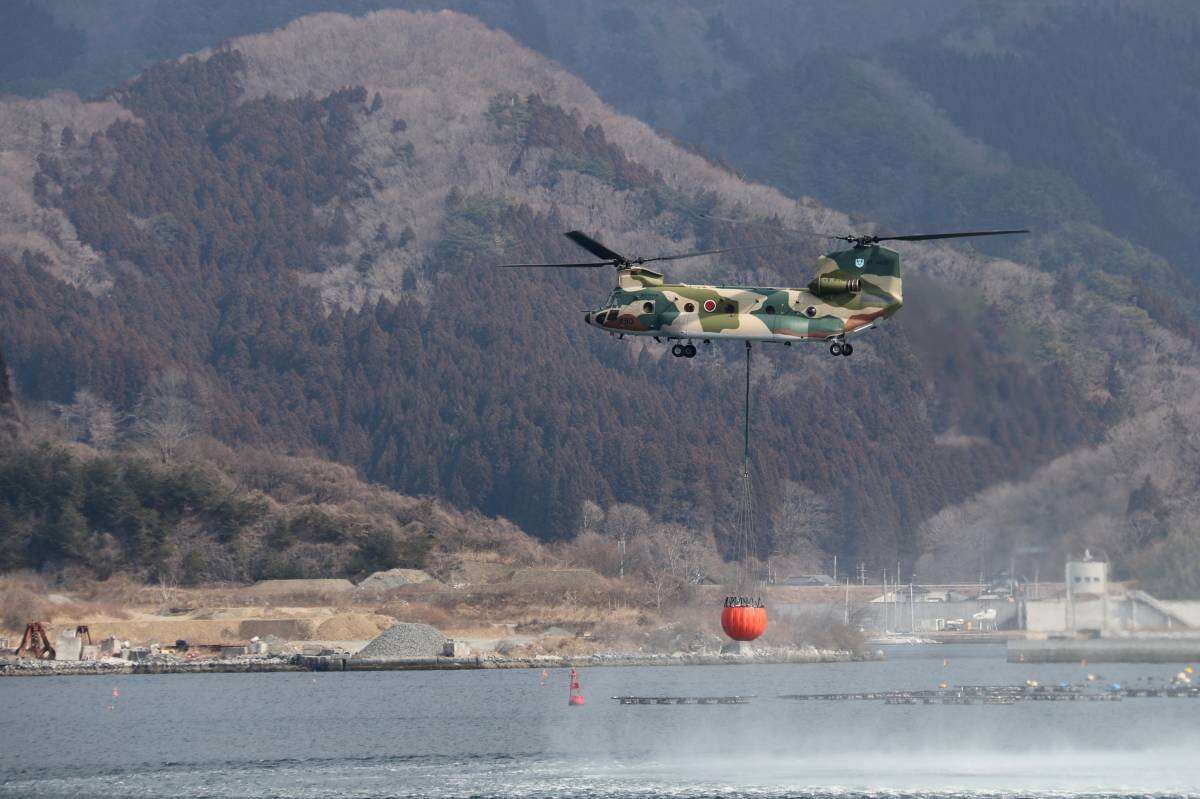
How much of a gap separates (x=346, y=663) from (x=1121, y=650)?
53.1m

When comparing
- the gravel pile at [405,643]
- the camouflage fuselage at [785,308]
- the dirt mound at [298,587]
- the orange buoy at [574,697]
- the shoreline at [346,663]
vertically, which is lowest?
the orange buoy at [574,697]

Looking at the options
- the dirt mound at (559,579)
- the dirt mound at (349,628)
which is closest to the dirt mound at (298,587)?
the dirt mound at (349,628)

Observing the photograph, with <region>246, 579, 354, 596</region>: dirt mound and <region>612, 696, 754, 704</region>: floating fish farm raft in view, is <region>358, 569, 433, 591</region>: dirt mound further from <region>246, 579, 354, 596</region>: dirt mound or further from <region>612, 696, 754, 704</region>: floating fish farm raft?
<region>612, 696, 754, 704</region>: floating fish farm raft

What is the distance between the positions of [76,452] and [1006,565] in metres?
108

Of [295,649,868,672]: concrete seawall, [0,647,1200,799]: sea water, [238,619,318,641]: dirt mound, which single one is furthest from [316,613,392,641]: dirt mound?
[0,647,1200,799]: sea water

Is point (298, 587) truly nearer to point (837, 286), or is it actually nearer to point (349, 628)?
point (349, 628)

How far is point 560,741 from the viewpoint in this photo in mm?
85625

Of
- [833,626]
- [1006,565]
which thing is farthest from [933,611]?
[1006,565]

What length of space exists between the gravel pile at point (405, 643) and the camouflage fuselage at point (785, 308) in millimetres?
88094

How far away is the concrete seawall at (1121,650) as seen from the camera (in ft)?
342

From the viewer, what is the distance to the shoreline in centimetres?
12938

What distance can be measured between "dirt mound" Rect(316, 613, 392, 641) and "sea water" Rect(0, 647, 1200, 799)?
75.4 ft

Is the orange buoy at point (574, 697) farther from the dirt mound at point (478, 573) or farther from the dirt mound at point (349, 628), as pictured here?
the dirt mound at point (478, 573)

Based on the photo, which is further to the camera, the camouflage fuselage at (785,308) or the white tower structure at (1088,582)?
the white tower structure at (1088,582)
